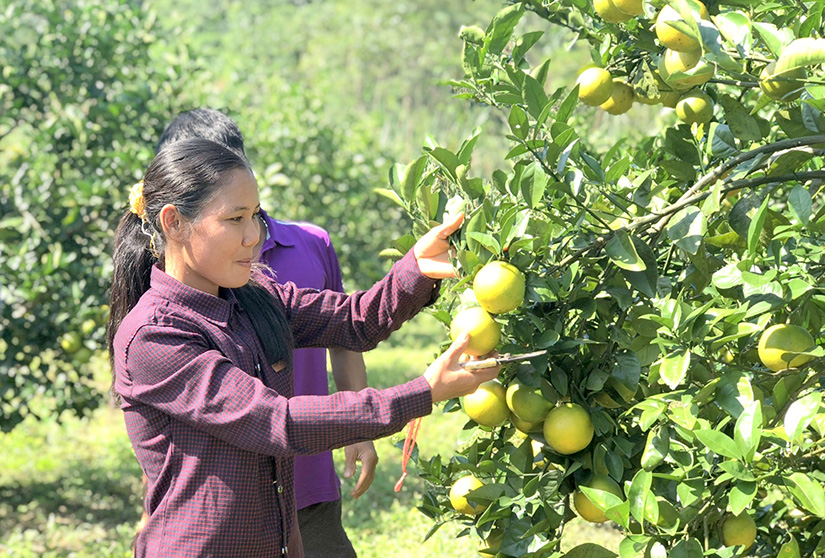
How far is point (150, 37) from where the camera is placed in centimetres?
444

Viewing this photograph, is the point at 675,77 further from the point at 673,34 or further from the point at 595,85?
the point at 595,85

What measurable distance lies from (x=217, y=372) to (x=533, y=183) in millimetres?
507

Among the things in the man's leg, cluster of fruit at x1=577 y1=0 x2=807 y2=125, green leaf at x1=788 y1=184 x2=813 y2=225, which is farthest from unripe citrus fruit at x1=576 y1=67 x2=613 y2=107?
the man's leg

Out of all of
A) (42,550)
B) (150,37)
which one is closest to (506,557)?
(42,550)

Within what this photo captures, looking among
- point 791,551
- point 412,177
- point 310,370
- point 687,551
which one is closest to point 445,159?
point 412,177

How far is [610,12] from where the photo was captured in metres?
1.43

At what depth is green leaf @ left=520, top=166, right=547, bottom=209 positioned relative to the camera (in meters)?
1.27

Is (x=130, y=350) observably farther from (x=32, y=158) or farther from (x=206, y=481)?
(x=32, y=158)

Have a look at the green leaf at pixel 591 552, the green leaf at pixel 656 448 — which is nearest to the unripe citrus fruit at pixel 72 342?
the green leaf at pixel 591 552

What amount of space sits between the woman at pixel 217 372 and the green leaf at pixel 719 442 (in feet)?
1.02

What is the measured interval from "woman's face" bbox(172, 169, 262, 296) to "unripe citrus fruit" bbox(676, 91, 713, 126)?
2.31ft

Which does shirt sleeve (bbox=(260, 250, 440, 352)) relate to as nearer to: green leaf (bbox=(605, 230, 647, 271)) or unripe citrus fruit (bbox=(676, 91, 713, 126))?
green leaf (bbox=(605, 230, 647, 271))

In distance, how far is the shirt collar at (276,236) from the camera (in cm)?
209

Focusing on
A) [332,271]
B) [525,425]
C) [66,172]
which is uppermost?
[525,425]
